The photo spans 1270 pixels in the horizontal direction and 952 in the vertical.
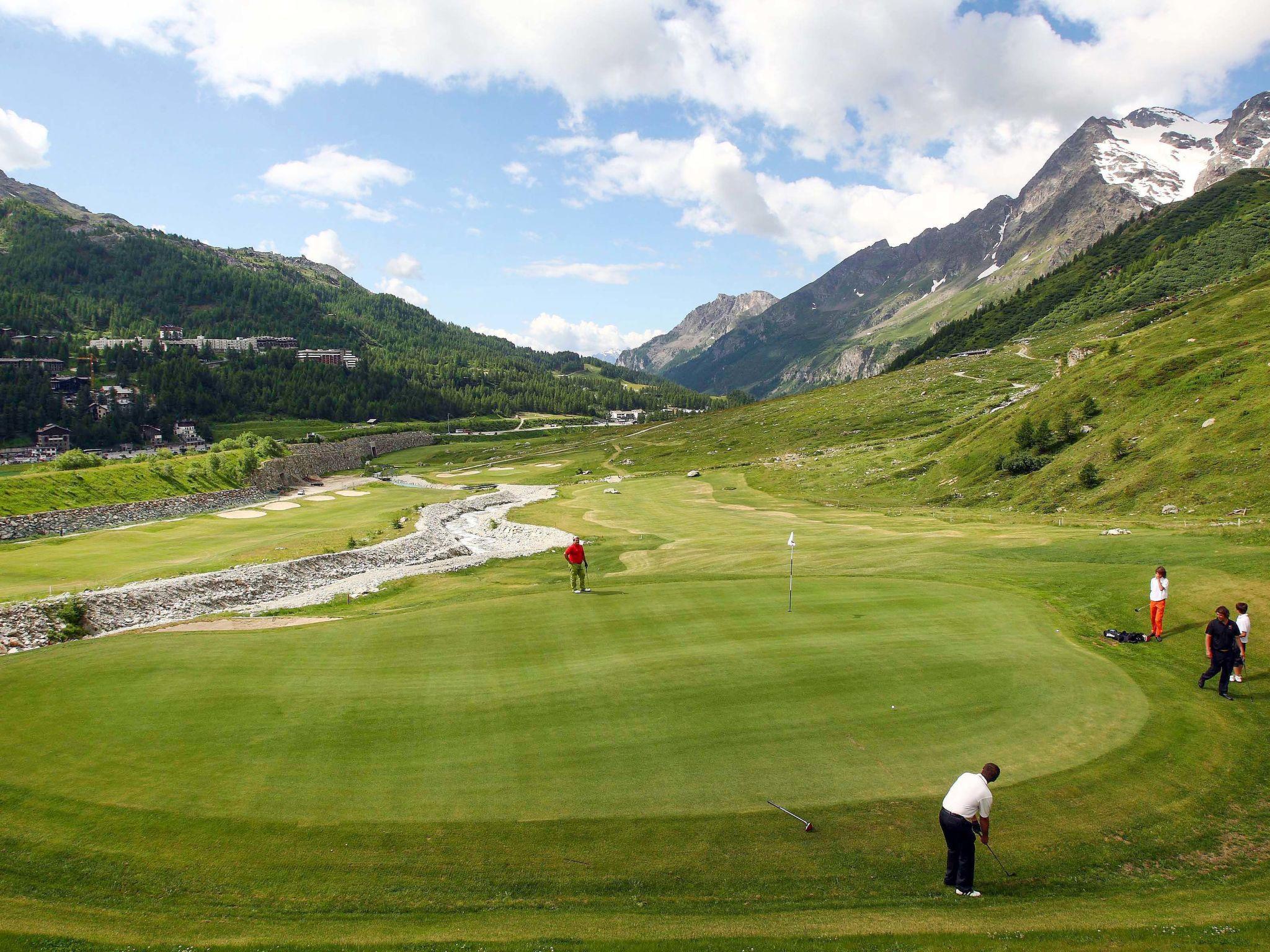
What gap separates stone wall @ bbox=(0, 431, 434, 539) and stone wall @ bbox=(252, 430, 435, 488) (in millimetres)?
169

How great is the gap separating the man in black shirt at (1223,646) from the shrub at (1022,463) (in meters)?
45.8

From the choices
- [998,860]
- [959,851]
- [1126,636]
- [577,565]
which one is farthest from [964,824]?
[577,565]

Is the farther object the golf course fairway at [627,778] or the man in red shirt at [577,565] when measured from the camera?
the man in red shirt at [577,565]

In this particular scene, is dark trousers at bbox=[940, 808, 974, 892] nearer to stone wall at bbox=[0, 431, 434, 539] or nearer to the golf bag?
the golf bag

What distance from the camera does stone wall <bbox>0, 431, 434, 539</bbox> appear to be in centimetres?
6844

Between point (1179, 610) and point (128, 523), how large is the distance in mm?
95885

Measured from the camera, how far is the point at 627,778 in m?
13.7

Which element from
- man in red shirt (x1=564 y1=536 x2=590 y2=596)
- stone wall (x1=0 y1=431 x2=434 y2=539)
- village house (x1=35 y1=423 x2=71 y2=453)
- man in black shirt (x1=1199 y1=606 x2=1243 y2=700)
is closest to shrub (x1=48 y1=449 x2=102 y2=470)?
stone wall (x1=0 y1=431 x2=434 y2=539)

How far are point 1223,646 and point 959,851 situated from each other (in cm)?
1196

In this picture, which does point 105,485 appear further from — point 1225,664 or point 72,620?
point 1225,664

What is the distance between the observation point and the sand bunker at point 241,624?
23.5 meters

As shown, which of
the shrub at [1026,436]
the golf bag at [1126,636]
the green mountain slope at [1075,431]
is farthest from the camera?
the shrub at [1026,436]

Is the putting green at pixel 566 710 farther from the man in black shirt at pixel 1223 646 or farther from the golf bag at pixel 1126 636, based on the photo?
the man in black shirt at pixel 1223 646

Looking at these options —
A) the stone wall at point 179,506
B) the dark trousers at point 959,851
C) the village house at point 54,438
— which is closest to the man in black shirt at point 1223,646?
the dark trousers at point 959,851
